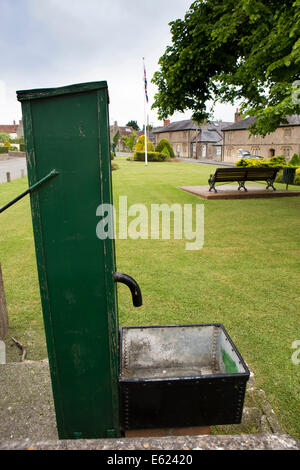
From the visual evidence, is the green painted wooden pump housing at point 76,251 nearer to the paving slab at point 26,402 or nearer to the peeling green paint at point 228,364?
the paving slab at point 26,402

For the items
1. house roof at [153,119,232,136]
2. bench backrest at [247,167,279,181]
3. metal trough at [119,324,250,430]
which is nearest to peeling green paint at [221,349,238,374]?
metal trough at [119,324,250,430]

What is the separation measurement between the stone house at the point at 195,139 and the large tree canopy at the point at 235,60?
46.0m

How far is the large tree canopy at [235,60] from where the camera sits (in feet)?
26.1

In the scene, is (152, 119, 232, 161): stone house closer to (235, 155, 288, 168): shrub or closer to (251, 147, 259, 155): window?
(251, 147, 259, 155): window

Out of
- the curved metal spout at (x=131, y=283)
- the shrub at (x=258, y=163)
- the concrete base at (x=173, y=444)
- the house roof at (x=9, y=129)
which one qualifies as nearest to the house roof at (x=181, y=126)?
the shrub at (x=258, y=163)

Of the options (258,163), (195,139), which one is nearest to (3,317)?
(258,163)

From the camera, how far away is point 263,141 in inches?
1834

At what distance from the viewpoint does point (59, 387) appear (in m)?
1.73

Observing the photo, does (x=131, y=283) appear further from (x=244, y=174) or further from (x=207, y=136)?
(x=207, y=136)

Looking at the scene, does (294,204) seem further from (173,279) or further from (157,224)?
(173,279)

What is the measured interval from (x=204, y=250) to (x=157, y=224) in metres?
2.42

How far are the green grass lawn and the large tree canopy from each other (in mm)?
3447

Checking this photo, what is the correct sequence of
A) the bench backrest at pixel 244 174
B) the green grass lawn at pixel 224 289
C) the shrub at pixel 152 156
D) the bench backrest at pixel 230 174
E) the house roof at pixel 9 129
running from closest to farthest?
the green grass lawn at pixel 224 289 → the bench backrest at pixel 230 174 → the bench backrest at pixel 244 174 → the shrub at pixel 152 156 → the house roof at pixel 9 129

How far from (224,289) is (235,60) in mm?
10438
